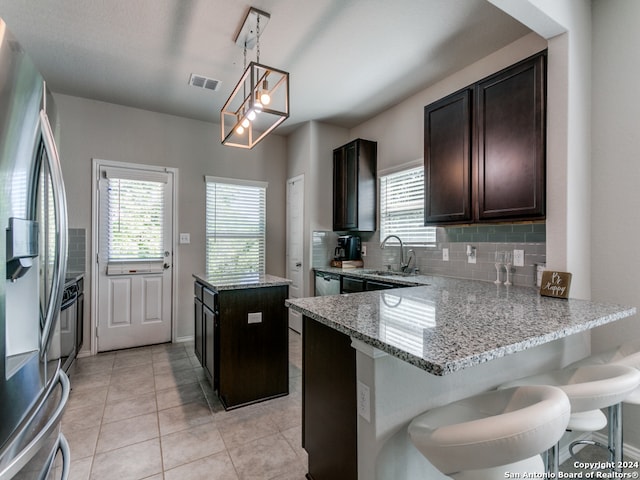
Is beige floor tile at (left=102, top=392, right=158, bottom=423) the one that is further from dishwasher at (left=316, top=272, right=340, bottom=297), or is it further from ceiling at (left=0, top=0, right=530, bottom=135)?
ceiling at (left=0, top=0, right=530, bottom=135)

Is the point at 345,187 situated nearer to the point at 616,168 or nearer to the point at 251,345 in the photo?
the point at 251,345

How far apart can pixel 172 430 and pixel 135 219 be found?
2.56 meters

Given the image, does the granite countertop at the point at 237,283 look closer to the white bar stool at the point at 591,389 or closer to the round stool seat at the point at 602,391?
the white bar stool at the point at 591,389

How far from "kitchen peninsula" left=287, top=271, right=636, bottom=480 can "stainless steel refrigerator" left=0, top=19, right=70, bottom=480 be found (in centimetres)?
86

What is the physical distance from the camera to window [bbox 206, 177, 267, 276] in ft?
14.1

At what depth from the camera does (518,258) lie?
2432 millimetres

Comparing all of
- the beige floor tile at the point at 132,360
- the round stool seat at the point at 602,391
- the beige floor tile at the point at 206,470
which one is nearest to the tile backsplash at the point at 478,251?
the round stool seat at the point at 602,391

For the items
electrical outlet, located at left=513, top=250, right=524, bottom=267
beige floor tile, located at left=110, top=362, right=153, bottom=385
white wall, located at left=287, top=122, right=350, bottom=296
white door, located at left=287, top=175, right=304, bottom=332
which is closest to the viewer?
electrical outlet, located at left=513, top=250, right=524, bottom=267

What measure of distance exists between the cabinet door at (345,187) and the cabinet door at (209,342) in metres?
2.04

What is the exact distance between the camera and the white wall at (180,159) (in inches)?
140

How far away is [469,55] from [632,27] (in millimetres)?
1041

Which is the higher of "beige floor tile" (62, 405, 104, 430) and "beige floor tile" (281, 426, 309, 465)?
"beige floor tile" (281, 426, 309, 465)

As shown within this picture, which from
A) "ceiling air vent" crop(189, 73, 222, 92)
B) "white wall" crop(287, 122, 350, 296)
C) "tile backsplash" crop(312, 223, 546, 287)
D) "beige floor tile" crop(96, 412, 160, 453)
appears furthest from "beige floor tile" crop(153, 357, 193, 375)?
"ceiling air vent" crop(189, 73, 222, 92)

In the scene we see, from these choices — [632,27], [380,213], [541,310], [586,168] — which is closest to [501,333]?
[541,310]
